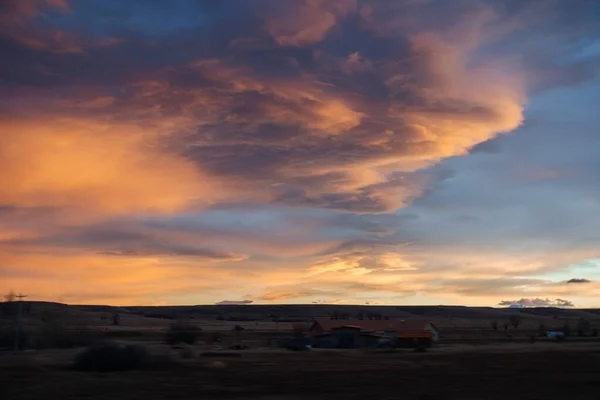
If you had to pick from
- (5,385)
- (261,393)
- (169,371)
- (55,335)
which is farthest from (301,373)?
(55,335)

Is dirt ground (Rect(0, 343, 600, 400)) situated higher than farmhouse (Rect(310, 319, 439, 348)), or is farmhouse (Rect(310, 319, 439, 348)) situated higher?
farmhouse (Rect(310, 319, 439, 348))

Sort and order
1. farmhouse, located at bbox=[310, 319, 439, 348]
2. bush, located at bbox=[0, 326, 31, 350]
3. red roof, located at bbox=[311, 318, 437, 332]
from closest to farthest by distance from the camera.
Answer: bush, located at bbox=[0, 326, 31, 350] → farmhouse, located at bbox=[310, 319, 439, 348] → red roof, located at bbox=[311, 318, 437, 332]

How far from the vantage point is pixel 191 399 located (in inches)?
1011

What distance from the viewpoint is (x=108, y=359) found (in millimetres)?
39250

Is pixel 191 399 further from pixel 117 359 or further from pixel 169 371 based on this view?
pixel 117 359

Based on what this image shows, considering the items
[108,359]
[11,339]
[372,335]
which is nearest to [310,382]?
[108,359]

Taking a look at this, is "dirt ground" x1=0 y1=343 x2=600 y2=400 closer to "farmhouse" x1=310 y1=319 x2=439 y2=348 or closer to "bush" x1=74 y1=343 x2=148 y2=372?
"bush" x1=74 y1=343 x2=148 y2=372

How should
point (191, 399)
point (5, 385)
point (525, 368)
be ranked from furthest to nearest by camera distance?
point (525, 368), point (5, 385), point (191, 399)

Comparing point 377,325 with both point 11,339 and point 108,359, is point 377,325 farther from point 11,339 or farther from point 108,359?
point 108,359

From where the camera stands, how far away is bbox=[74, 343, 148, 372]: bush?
38938mm

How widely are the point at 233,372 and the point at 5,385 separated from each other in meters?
11.6

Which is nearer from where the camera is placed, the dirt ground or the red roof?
the dirt ground

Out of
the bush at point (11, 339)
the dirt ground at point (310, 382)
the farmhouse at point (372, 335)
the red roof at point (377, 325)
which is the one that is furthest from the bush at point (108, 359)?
the red roof at point (377, 325)

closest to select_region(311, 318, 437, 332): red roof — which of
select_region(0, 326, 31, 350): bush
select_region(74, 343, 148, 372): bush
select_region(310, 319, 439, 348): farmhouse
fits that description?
select_region(310, 319, 439, 348): farmhouse
